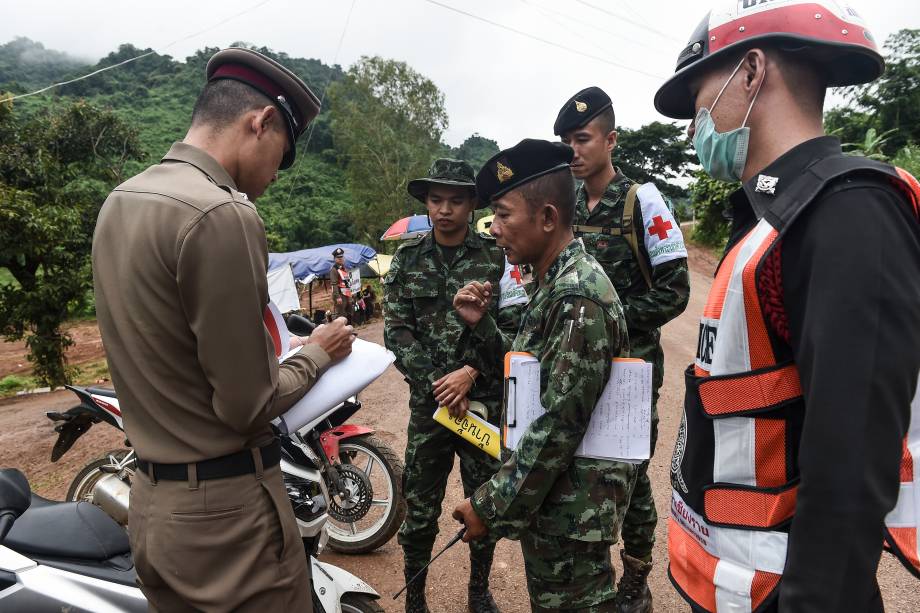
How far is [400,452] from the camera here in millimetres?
4961

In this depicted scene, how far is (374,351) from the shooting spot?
1950 millimetres

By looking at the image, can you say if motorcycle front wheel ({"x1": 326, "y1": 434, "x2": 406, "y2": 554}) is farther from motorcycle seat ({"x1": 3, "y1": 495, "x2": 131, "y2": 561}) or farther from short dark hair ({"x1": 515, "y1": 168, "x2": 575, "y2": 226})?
short dark hair ({"x1": 515, "y1": 168, "x2": 575, "y2": 226})

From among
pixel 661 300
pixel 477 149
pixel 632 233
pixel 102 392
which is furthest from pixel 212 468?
pixel 477 149

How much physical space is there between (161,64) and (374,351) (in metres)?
76.9

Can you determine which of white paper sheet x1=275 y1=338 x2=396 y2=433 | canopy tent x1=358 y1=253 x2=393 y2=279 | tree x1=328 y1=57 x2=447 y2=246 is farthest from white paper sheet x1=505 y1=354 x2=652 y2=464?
tree x1=328 y1=57 x2=447 y2=246

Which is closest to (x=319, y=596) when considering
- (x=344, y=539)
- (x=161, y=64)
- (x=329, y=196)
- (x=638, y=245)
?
(x=344, y=539)

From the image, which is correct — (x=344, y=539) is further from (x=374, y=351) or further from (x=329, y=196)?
(x=329, y=196)

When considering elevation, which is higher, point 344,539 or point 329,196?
point 329,196

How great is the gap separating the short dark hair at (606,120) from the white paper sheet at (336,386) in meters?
2.07

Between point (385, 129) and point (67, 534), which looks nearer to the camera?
point (67, 534)

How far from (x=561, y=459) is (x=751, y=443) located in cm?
67

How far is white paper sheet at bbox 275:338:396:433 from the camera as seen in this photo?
70.0 inches

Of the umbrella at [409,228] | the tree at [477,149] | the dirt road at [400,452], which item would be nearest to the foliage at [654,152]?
the umbrella at [409,228]

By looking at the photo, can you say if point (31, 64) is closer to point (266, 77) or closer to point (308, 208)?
point (308, 208)
